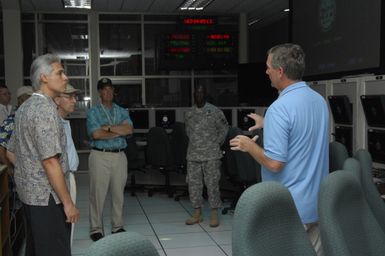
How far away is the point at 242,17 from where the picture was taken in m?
9.84

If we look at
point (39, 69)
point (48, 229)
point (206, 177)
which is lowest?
point (206, 177)

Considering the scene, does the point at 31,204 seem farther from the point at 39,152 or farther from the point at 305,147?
the point at 305,147

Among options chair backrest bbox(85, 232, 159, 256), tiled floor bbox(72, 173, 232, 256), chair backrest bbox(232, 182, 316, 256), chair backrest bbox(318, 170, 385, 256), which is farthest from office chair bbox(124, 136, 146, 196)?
chair backrest bbox(85, 232, 159, 256)

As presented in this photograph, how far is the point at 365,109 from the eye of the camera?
3867mm

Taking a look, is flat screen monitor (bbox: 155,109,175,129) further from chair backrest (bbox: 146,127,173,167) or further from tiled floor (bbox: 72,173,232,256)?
tiled floor (bbox: 72,173,232,256)

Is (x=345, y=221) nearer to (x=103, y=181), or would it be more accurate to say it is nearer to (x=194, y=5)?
(x=103, y=181)

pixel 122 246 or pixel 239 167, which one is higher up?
pixel 122 246

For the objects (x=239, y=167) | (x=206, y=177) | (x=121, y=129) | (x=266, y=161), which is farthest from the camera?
A: (x=239, y=167)

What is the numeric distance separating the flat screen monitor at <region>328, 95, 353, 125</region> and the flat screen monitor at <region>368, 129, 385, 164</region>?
302 mm

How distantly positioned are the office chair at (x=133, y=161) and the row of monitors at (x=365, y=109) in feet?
11.1

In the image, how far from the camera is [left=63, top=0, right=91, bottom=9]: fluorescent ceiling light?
27.0 ft

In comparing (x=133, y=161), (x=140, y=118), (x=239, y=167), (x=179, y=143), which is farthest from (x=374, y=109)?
(x=140, y=118)

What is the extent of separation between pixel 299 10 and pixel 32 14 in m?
5.68

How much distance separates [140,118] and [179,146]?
40.4 inches
